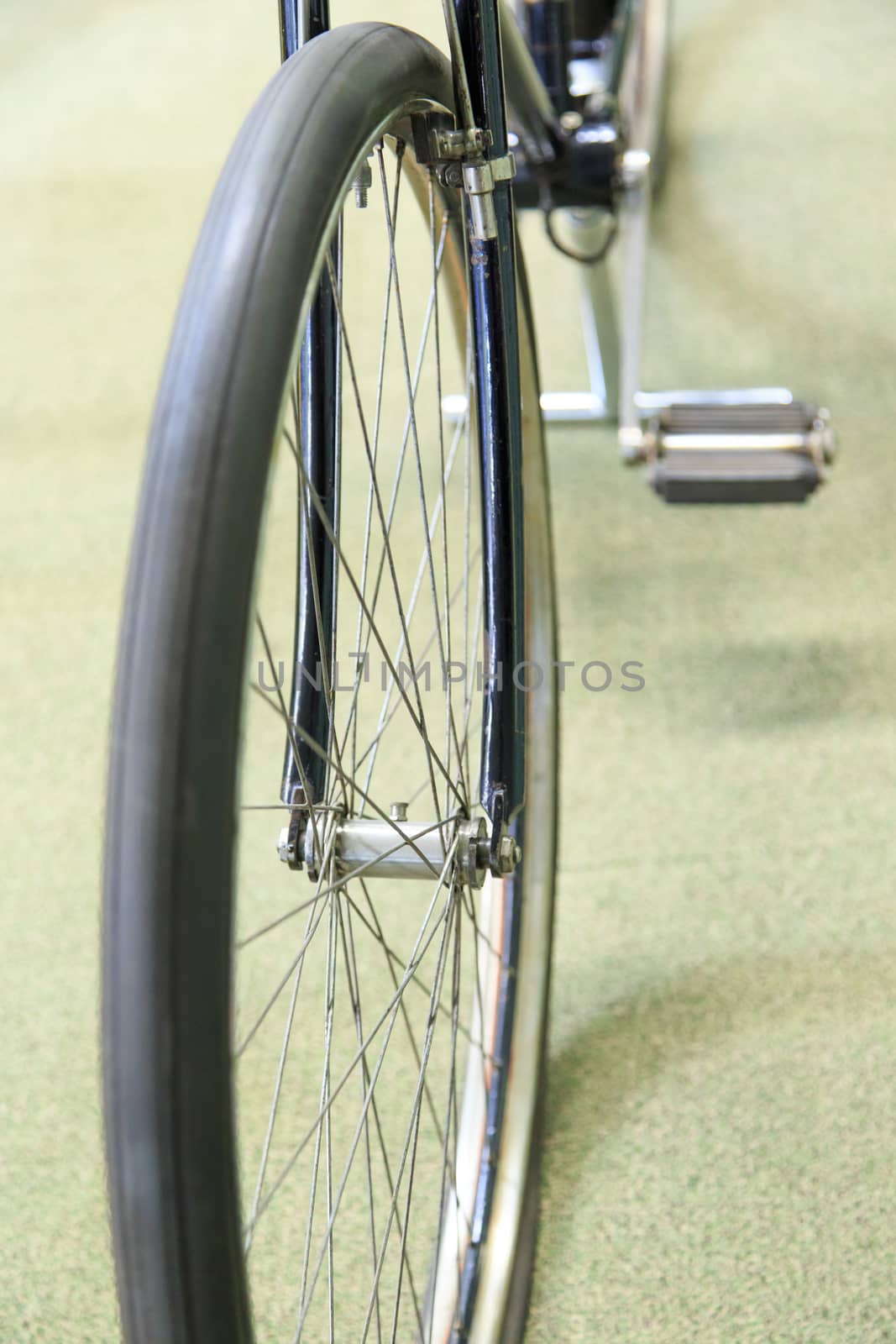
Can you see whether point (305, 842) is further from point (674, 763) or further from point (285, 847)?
point (674, 763)

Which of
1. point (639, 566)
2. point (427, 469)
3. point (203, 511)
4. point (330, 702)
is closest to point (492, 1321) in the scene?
point (330, 702)

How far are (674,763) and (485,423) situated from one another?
2.04 ft

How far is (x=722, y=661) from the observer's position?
1.42 metres

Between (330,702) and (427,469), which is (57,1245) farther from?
(427,469)

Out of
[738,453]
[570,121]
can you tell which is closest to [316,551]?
[738,453]

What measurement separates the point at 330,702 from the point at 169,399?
0.32 metres

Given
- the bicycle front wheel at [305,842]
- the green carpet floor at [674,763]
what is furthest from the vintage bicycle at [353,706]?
the green carpet floor at [674,763]

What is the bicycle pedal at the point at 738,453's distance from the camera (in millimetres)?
1351

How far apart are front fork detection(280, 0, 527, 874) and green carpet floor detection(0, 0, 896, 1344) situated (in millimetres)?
355

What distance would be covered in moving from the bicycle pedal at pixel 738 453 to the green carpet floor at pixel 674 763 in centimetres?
18

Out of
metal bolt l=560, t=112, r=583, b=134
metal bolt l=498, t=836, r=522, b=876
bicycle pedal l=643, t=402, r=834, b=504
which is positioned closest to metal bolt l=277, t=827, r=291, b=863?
metal bolt l=498, t=836, r=522, b=876

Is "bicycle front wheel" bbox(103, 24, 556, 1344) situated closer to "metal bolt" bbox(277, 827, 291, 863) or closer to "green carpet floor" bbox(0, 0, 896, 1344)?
"metal bolt" bbox(277, 827, 291, 863)

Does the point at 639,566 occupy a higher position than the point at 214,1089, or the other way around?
the point at 214,1089

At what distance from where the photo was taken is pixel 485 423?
761mm
